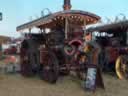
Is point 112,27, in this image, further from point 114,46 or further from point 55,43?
point 55,43

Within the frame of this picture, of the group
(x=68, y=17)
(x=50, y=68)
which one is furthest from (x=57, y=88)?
(x=68, y=17)

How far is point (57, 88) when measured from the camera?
9523mm

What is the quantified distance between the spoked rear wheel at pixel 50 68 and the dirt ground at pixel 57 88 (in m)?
0.20

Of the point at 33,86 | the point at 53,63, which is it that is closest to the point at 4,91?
the point at 33,86

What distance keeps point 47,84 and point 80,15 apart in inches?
103

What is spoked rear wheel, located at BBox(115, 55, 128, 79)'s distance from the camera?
11938 mm

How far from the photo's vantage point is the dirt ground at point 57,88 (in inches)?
339

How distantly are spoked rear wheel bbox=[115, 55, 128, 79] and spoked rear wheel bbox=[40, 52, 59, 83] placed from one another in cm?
275

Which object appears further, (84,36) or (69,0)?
(69,0)

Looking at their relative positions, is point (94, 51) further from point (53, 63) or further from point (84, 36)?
point (53, 63)

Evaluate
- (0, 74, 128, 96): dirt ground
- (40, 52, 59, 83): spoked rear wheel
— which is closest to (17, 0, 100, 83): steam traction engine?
(40, 52, 59, 83): spoked rear wheel

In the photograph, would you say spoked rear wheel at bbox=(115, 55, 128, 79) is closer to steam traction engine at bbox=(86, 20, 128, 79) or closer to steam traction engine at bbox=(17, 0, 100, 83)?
steam traction engine at bbox=(86, 20, 128, 79)

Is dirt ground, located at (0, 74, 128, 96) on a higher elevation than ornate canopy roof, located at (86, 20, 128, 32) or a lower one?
lower

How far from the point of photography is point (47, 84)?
33.9 feet
